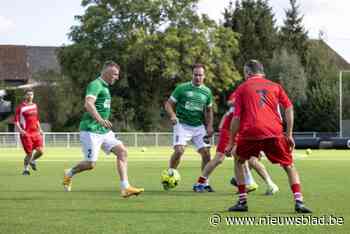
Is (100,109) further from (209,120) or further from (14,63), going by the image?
(14,63)

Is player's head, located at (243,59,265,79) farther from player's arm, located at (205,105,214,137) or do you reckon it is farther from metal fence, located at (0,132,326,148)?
metal fence, located at (0,132,326,148)

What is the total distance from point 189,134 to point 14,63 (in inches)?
3586

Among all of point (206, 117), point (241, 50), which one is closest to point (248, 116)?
point (206, 117)

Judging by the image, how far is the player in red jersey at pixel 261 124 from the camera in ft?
32.7

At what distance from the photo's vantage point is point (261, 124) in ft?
32.7

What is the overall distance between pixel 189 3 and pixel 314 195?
5519 cm

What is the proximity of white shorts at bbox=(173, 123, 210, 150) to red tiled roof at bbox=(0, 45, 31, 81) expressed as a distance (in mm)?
86604

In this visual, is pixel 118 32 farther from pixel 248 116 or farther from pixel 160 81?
pixel 248 116

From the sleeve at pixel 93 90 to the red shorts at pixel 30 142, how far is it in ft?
29.6

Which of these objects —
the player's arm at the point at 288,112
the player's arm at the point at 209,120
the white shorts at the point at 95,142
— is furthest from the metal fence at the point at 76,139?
the player's arm at the point at 288,112

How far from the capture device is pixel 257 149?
10.1m

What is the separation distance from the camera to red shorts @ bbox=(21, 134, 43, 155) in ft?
69.4

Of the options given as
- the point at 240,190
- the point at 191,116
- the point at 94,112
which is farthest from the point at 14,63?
the point at 240,190

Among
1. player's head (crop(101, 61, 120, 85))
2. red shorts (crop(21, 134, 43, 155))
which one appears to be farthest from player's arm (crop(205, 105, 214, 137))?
red shorts (crop(21, 134, 43, 155))
